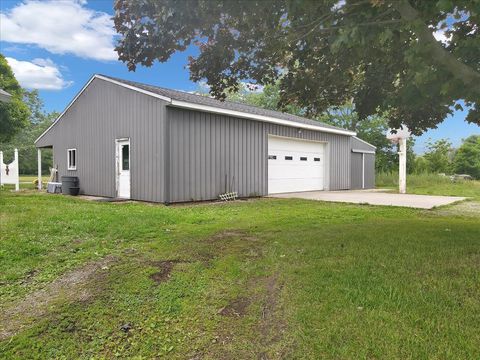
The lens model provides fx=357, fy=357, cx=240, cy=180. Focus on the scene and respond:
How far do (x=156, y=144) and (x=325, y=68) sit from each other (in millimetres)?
5903

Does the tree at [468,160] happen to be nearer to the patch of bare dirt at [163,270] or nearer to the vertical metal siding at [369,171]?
the vertical metal siding at [369,171]

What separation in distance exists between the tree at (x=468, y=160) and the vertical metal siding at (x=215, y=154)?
23441 millimetres

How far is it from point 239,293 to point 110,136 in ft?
32.7

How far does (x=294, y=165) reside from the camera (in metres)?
14.4

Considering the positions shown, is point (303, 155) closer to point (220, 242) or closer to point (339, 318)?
point (220, 242)

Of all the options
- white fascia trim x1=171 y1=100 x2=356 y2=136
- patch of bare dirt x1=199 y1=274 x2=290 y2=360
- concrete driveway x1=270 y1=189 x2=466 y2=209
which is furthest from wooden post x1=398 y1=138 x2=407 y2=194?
patch of bare dirt x1=199 y1=274 x2=290 y2=360

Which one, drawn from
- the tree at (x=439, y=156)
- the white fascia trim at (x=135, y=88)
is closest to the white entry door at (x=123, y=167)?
the white fascia trim at (x=135, y=88)

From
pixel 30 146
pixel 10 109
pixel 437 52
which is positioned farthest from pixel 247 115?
pixel 30 146

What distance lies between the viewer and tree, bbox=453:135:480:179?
29.7m

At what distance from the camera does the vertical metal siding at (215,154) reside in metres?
10.0

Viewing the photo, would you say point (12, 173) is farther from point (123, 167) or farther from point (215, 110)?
point (215, 110)

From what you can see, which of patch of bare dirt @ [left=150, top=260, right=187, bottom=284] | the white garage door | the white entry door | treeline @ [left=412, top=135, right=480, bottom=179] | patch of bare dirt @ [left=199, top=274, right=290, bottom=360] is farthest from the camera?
treeline @ [left=412, top=135, right=480, bottom=179]

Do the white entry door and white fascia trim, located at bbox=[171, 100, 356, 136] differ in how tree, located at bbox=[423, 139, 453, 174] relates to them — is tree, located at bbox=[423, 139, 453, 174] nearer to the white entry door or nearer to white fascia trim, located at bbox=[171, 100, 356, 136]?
white fascia trim, located at bbox=[171, 100, 356, 136]

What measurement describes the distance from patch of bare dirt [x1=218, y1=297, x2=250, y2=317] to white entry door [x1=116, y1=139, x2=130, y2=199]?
8967 millimetres
